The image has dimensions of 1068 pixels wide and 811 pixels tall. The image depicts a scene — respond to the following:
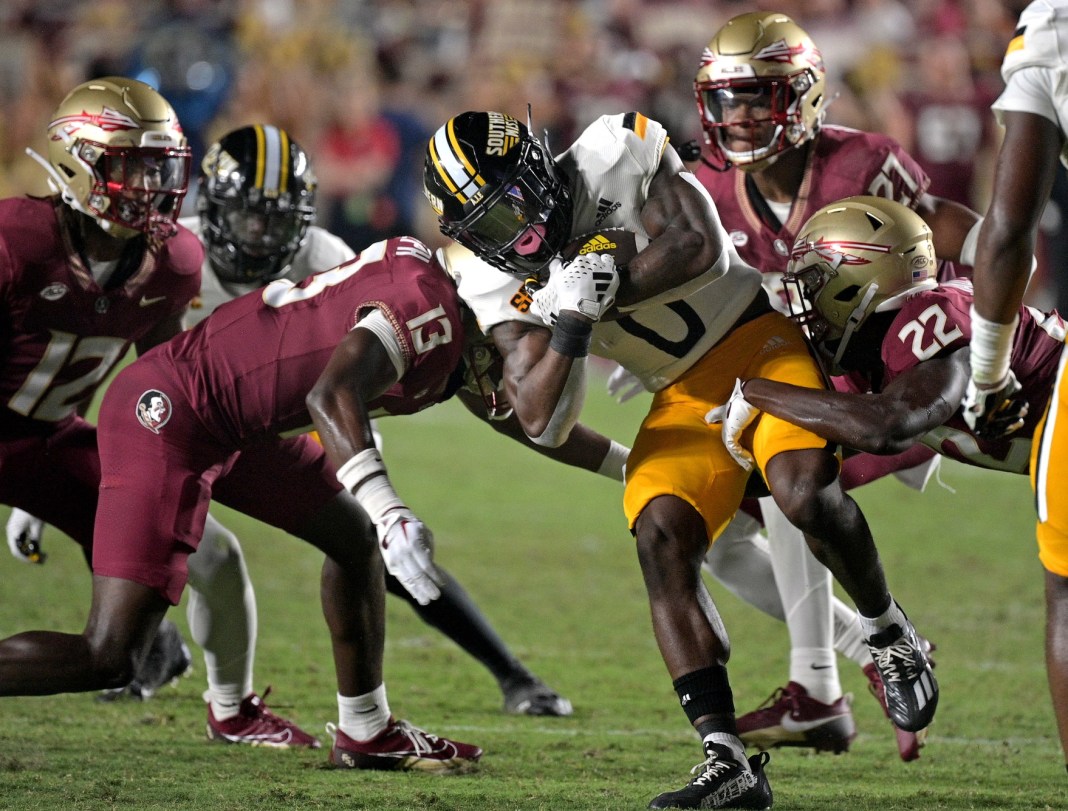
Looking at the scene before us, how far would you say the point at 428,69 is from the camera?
1523cm

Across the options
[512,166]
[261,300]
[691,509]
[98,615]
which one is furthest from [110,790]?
[512,166]

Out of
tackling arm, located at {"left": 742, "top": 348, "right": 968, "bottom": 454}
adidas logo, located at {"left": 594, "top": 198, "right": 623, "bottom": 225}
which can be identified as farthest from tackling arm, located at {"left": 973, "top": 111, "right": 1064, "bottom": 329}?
adidas logo, located at {"left": 594, "top": 198, "right": 623, "bottom": 225}

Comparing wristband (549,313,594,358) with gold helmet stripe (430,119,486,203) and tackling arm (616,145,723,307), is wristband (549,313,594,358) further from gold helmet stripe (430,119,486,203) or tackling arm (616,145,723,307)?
gold helmet stripe (430,119,486,203)

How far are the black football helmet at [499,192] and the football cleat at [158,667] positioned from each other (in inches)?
80.8

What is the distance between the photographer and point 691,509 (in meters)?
3.89

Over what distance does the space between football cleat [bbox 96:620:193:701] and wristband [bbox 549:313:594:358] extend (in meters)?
2.16

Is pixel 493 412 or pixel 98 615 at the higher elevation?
pixel 493 412

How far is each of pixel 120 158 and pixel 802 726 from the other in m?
2.71

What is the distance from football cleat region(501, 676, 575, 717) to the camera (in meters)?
5.05

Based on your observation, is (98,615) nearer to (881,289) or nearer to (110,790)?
(110,790)

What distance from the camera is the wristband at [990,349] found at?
3.16 m

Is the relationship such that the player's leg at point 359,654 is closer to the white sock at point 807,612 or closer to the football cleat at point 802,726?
the football cleat at point 802,726

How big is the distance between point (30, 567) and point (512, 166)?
13.8 ft

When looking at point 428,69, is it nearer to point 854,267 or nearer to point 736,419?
point 854,267
